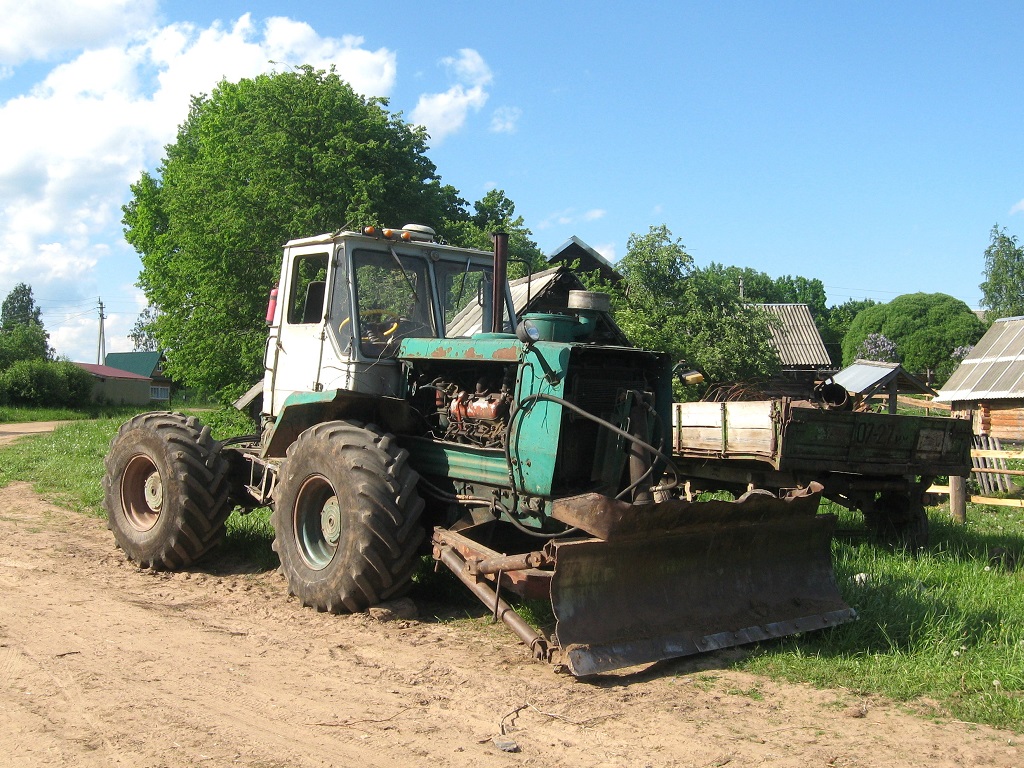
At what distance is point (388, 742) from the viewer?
4.13 m

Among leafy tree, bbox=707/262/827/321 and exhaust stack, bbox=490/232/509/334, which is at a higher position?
leafy tree, bbox=707/262/827/321

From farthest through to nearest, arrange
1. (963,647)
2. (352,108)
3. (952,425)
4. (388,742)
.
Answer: (352,108) → (952,425) → (963,647) → (388,742)

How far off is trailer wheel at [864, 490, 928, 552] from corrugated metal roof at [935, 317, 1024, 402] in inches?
523

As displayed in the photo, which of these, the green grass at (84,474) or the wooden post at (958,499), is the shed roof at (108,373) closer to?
the green grass at (84,474)

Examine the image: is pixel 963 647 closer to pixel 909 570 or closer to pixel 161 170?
pixel 909 570

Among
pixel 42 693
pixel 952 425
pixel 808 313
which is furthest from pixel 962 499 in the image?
pixel 808 313

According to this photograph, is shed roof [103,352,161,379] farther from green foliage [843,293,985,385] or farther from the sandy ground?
green foliage [843,293,985,385]

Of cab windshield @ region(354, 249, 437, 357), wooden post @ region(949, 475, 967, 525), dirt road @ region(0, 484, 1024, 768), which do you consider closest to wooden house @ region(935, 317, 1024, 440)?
wooden post @ region(949, 475, 967, 525)

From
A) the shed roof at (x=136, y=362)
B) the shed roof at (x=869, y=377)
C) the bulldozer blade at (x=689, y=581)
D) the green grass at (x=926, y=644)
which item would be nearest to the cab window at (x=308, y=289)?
the bulldozer blade at (x=689, y=581)

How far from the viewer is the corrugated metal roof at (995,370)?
21.1 meters

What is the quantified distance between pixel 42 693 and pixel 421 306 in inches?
155

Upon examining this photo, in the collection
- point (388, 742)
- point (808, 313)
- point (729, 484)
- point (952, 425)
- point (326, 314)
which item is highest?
point (808, 313)

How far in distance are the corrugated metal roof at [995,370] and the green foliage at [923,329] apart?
1642cm

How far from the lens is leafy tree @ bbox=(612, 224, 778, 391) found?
1711 centimetres
